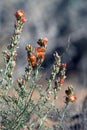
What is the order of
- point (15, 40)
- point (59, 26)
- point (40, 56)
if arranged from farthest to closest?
1. point (59, 26)
2. point (15, 40)
3. point (40, 56)

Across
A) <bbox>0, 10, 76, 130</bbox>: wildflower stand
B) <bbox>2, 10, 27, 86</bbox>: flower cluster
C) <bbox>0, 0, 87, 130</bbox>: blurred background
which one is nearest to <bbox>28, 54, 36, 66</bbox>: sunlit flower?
<bbox>0, 10, 76, 130</bbox>: wildflower stand

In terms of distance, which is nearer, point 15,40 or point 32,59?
point 32,59

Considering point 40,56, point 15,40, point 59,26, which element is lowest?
point 40,56

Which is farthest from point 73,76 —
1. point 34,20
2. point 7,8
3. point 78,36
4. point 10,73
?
point 10,73

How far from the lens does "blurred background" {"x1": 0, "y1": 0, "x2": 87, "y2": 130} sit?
34.3ft

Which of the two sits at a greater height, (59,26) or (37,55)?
(59,26)

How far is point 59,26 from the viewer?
11258 mm

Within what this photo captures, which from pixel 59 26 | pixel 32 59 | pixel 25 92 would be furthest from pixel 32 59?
pixel 59 26

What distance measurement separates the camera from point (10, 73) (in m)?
3.67

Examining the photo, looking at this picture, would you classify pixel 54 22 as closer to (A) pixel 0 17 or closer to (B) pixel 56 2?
(B) pixel 56 2

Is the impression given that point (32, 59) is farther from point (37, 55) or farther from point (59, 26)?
point (59, 26)

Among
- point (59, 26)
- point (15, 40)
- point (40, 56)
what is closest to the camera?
point (40, 56)

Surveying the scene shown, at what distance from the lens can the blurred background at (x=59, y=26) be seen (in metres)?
10.5

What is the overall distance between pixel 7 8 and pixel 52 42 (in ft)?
5.55
